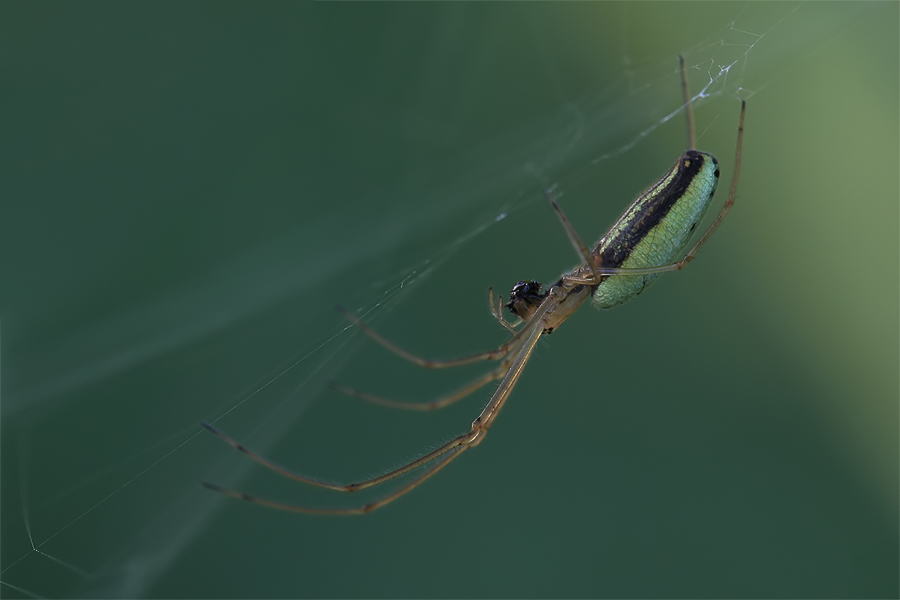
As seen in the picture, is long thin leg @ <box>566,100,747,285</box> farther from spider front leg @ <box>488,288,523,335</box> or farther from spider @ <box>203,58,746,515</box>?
spider front leg @ <box>488,288,523,335</box>

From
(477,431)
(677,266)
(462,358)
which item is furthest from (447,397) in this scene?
(677,266)

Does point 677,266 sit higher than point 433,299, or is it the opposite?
point 433,299

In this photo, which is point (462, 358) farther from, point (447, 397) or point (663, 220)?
point (663, 220)

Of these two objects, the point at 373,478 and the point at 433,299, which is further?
the point at 433,299

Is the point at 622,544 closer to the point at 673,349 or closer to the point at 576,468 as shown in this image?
the point at 576,468

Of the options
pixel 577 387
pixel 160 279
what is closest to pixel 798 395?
pixel 577 387

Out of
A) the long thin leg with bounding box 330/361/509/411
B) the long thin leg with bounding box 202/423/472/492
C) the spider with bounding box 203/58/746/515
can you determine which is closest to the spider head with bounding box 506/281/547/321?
the spider with bounding box 203/58/746/515

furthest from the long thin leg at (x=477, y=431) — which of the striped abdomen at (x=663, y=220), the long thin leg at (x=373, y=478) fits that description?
the striped abdomen at (x=663, y=220)

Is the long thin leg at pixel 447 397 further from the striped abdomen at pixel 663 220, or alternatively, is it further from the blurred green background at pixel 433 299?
the striped abdomen at pixel 663 220
